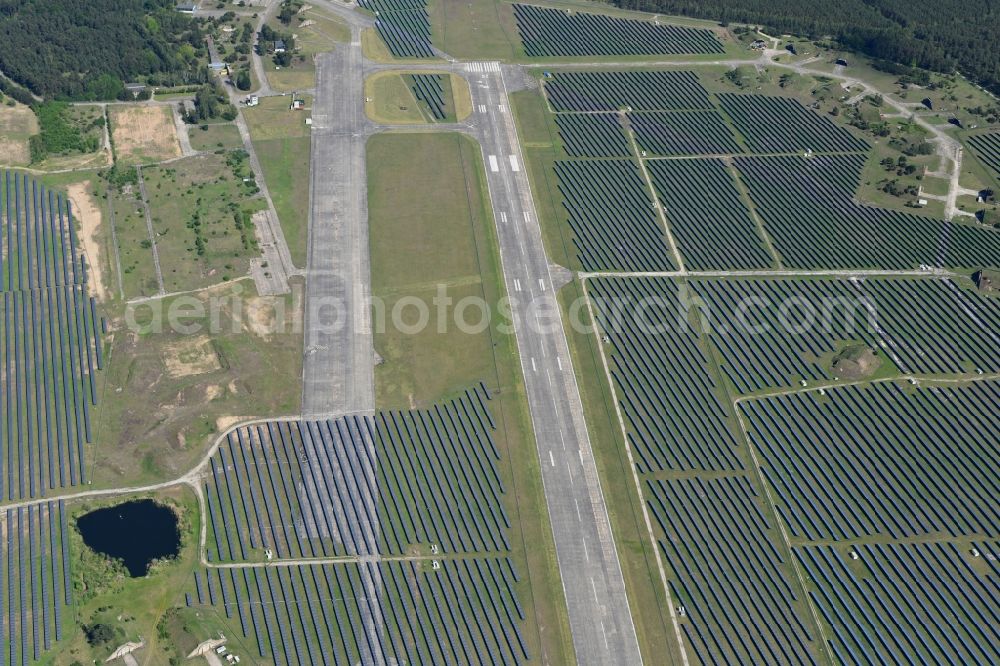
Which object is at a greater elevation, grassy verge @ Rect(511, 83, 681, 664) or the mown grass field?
the mown grass field

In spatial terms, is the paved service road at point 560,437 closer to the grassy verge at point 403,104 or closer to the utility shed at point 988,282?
the grassy verge at point 403,104

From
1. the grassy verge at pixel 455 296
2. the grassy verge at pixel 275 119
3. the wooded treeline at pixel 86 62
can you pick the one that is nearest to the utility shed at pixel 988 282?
the grassy verge at pixel 455 296

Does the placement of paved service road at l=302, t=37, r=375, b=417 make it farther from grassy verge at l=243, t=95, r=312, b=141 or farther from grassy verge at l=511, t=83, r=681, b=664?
grassy verge at l=511, t=83, r=681, b=664

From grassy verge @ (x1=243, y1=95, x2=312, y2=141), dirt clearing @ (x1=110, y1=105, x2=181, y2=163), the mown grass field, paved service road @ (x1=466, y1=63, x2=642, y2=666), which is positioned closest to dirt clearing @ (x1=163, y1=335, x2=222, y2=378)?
the mown grass field

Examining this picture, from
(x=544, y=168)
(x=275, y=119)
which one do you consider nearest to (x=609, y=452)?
(x=544, y=168)

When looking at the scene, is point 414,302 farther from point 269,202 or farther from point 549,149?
point 549,149

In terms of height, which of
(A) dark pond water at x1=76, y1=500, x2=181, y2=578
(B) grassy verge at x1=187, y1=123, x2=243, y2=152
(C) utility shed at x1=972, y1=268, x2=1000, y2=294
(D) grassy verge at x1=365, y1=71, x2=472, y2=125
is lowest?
(A) dark pond water at x1=76, y1=500, x2=181, y2=578

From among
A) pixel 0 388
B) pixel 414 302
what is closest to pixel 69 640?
pixel 0 388
